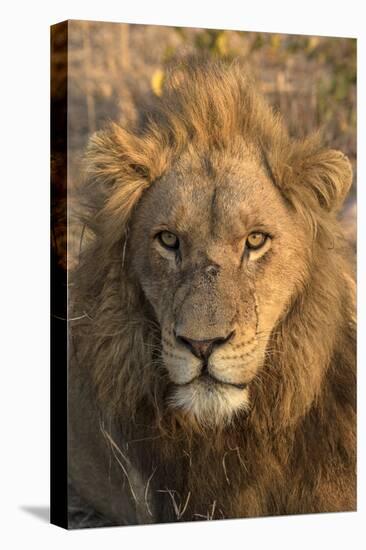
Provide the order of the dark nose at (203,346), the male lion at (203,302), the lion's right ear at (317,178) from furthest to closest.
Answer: the lion's right ear at (317,178) < the male lion at (203,302) < the dark nose at (203,346)

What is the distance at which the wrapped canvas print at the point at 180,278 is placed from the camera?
204 inches

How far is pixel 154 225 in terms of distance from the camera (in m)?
5.21

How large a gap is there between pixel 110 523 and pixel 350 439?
115 centimetres

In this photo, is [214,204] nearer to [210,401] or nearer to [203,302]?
[203,302]

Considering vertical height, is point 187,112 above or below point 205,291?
above

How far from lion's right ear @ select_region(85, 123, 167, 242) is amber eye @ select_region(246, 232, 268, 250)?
0.47m

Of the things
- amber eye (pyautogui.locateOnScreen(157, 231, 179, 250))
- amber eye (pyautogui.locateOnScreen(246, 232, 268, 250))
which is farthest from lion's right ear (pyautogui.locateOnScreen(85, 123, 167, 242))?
amber eye (pyautogui.locateOnScreen(246, 232, 268, 250))

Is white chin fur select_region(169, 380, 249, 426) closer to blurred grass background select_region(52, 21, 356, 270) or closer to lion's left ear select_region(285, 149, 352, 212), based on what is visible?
lion's left ear select_region(285, 149, 352, 212)

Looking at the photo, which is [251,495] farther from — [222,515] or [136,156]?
[136,156]

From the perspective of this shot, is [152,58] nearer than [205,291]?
No

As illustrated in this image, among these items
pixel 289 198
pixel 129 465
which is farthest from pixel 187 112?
pixel 129 465

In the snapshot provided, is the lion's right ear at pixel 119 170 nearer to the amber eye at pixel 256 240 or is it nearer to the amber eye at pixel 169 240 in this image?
the amber eye at pixel 169 240

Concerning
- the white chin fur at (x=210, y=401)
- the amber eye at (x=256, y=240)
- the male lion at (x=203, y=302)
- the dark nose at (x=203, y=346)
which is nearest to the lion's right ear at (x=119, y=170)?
the male lion at (x=203, y=302)

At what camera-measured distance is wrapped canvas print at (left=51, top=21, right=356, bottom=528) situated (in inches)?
204
